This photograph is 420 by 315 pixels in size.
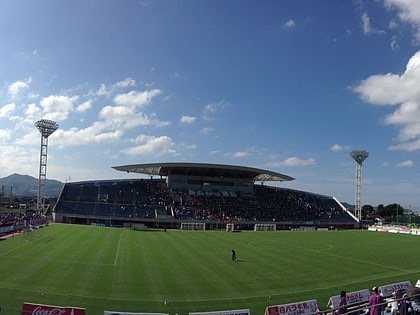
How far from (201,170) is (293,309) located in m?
87.6

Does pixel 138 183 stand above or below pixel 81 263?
above

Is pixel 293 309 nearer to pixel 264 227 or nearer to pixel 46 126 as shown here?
pixel 264 227

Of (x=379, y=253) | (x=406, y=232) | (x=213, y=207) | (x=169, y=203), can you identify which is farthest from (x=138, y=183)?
(x=379, y=253)

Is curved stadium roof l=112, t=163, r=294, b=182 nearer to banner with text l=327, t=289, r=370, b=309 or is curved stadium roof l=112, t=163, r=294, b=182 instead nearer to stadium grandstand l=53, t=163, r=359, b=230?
stadium grandstand l=53, t=163, r=359, b=230

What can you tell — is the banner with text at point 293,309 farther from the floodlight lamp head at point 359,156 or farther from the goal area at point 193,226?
the floodlight lamp head at point 359,156

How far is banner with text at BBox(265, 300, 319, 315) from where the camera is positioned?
1744 centimetres

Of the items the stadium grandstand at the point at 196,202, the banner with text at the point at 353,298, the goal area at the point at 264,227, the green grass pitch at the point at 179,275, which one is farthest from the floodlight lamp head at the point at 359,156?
the banner with text at the point at 353,298

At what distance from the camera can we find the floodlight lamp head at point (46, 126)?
93.1m

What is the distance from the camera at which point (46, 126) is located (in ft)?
306

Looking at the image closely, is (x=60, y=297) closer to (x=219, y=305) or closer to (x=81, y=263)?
(x=219, y=305)

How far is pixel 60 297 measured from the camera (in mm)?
21562

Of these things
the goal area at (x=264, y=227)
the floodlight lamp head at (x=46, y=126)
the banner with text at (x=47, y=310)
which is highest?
the floodlight lamp head at (x=46, y=126)

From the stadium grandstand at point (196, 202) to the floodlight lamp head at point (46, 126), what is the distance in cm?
1335

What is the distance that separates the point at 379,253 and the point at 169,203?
2291 inches
